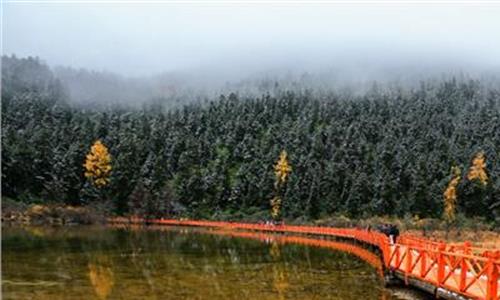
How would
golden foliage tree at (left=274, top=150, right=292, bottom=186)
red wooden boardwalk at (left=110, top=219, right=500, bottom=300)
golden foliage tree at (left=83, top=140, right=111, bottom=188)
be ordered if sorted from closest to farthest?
red wooden boardwalk at (left=110, top=219, right=500, bottom=300)
golden foliage tree at (left=83, top=140, right=111, bottom=188)
golden foliage tree at (left=274, top=150, right=292, bottom=186)

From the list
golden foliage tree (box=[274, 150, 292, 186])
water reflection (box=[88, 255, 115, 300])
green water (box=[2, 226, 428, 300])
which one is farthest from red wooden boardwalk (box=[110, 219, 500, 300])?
golden foliage tree (box=[274, 150, 292, 186])

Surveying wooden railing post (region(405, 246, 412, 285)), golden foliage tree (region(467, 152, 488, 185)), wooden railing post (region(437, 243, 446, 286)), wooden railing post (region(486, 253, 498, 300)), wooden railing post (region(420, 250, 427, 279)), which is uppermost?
wooden railing post (region(486, 253, 498, 300))

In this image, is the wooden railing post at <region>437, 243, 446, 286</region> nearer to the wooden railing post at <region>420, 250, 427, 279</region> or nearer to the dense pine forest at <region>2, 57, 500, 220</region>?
the wooden railing post at <region>420, 250, 427, 279</region>

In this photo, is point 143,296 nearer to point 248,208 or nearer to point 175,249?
point 175,249

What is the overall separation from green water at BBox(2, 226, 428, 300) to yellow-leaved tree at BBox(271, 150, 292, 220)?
63.8 meters

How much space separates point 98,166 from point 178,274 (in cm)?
8302

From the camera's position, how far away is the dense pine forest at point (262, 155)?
345 feet

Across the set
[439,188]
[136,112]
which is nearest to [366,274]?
[439,188]

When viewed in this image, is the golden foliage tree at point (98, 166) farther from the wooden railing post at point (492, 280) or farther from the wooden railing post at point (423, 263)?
the wooden railing post at point (492, 280)

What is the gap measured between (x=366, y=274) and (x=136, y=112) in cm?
14922

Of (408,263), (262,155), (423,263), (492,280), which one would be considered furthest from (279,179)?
(492,280)

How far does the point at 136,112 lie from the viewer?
176750 millimetres

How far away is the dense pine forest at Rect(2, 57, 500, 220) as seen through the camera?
105 metres

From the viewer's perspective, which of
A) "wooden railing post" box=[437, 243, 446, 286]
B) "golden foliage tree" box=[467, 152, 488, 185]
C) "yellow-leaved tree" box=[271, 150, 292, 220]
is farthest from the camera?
"yellow-leaved tree" box=[271, 150, 292, 220]
